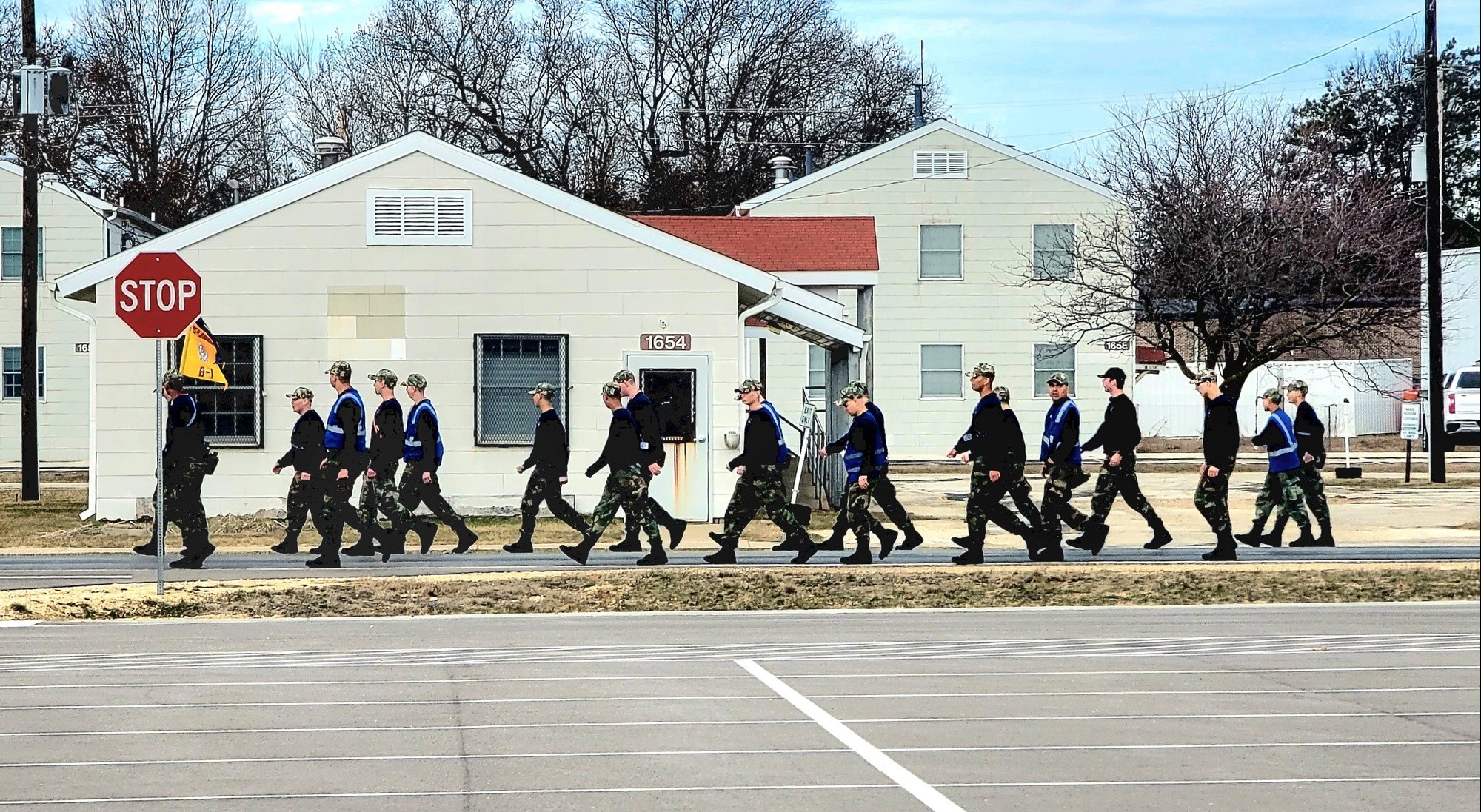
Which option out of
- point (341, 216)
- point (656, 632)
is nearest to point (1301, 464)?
point (656, 632)

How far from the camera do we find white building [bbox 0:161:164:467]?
139 feet

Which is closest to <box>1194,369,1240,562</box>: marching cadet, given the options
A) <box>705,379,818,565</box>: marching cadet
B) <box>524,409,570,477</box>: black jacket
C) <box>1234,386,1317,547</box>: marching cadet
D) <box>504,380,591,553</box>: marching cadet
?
<box>1234,386,1317,547</box>: marching cadet

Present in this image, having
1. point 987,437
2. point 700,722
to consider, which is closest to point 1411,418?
point 987,437

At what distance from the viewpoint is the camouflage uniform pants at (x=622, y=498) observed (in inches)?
669

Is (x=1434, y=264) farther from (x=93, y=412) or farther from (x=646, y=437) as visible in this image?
(x=93, y=412)

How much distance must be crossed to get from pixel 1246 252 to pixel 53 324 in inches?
1078

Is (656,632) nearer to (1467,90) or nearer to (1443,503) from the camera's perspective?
(1443,503)

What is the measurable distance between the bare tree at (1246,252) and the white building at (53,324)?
2197 cm

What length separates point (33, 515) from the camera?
82.5 ft

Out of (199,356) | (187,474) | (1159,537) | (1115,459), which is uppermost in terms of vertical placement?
(199,356)

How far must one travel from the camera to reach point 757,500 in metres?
17.0

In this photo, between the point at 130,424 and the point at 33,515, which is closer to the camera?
the point at 130,424

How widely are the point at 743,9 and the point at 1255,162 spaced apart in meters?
23.1

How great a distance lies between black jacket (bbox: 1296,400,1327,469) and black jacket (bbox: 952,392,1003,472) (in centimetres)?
350
